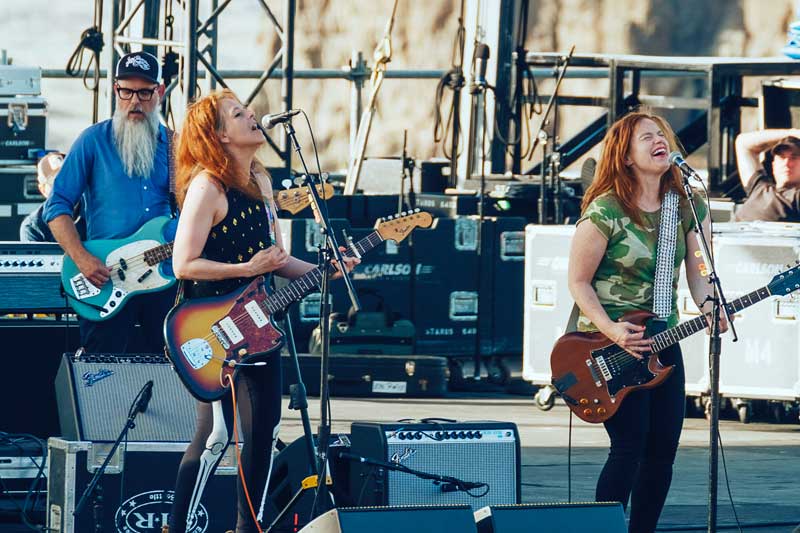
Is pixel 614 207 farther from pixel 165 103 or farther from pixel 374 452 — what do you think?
pixel 165 103

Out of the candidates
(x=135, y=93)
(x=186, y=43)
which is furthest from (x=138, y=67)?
(x=186, y=43)

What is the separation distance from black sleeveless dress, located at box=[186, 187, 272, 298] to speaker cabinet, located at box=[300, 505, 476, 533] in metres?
1.26

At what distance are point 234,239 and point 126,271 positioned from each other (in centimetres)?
145

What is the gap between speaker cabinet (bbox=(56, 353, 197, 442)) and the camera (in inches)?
264

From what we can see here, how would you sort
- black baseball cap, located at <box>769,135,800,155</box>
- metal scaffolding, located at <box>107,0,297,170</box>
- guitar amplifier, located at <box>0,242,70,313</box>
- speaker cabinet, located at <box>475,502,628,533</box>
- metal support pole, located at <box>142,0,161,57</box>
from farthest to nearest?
metal support pole, located at <box>142,0,161,57</box> → metal scaffolding, located at <box>107,0,297,170</box> → black baseball cap, located at <box>769,135,800,155</box> → guitar amplifier, located at <box>0,242,70,313</box> → speaker cabinet, located at <box>475,502,628,533</box>

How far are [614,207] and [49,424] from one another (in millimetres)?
2842

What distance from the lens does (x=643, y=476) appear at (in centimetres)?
643

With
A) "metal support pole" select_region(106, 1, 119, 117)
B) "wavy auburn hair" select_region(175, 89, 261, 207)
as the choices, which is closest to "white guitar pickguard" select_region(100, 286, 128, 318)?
"wavy auburn hair" select_region(175, 89, 261, 207)

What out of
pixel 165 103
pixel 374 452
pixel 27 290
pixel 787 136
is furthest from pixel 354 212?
pixel 374 452

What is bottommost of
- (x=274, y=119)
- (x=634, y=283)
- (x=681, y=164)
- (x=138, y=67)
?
(x=634, y=283)

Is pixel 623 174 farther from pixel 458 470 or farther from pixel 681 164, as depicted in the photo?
pixel 458 470

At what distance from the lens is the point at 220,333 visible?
6.14 metres

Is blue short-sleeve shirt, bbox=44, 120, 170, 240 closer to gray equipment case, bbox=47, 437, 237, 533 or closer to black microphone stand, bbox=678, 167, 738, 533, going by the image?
gray equipment case, bbox=47, 437, 237, 533

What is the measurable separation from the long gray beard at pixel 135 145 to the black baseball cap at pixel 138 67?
0.18 metres
